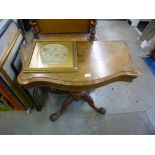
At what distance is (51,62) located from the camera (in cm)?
89

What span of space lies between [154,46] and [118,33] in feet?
2.58

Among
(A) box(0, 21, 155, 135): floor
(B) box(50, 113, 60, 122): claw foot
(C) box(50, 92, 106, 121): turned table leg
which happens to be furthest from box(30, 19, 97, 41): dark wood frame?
(B) box(50, 113, 60, 122): claw foot

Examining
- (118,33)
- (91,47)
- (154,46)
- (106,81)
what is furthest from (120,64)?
(118,33)

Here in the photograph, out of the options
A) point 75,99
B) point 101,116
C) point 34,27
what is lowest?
point 101,116

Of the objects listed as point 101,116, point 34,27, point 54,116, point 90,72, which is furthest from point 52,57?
point 101,116

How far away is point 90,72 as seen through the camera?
2.77 ft

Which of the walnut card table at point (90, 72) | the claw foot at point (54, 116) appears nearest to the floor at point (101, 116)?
Result: the claw foot at point (54, 116)

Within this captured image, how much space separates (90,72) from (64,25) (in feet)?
2.36

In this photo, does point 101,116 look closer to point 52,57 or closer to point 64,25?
point 52,57

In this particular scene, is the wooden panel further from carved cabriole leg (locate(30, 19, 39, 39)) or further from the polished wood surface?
the polished wood surface

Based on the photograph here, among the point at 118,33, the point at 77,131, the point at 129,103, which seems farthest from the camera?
the point at 118,33

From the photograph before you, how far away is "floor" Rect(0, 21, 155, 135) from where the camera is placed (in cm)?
134

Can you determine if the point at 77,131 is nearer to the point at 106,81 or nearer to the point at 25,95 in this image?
the point at 25,95
